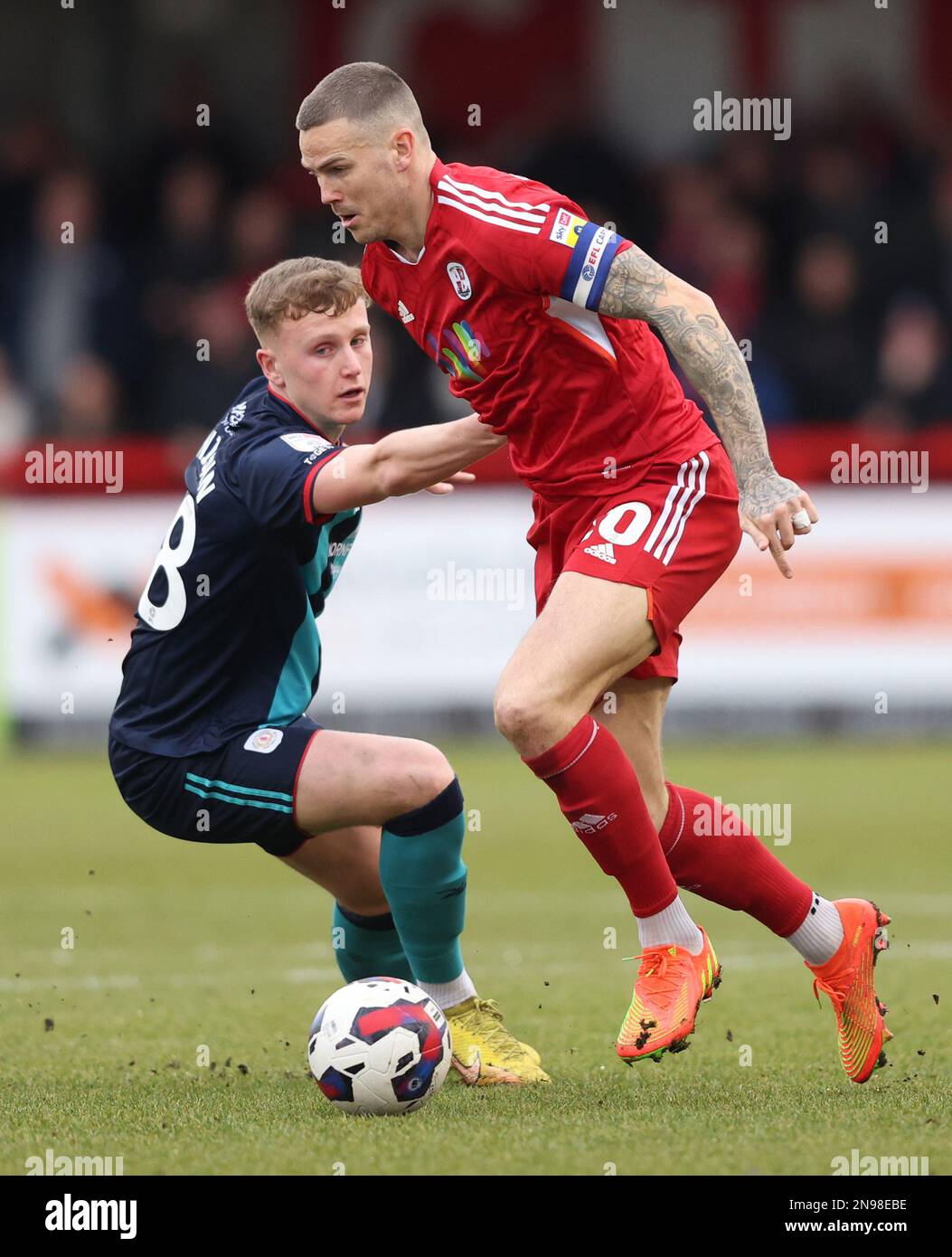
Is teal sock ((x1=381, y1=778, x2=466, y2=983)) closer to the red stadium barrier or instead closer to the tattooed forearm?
the tattooed forearm

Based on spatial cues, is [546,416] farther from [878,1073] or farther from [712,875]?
[878,1073]

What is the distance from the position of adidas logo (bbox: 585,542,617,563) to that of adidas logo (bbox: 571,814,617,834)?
0.60 meters

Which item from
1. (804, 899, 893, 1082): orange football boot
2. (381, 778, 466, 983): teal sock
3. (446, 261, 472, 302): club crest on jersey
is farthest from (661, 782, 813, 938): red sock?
(446, 261, 472, 302): club crest on jersey

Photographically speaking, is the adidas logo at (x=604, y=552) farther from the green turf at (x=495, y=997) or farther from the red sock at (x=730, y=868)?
the green turf at (x=495, y=997)

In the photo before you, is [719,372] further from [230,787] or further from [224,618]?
[230,787]

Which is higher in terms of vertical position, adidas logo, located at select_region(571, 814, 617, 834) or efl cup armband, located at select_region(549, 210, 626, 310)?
efl cup armband, located at select_region(549, 210, 626, 310)

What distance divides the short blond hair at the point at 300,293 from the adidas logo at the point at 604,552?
34.8 inches

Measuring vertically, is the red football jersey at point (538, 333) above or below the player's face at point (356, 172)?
below

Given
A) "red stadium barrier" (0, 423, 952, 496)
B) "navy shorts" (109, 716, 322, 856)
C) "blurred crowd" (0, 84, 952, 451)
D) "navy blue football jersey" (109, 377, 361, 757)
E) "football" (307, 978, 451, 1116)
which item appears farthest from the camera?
"blurred crowd" (0, 84, 952, 451)

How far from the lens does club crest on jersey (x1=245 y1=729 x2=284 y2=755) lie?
4.74 metres

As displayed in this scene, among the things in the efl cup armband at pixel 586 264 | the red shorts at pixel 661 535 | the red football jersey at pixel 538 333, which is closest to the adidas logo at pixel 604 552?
the red shorts at pixel 661 535

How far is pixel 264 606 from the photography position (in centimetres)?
491

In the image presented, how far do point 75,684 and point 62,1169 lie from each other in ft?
27.8

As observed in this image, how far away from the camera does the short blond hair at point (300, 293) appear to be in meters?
4.86
